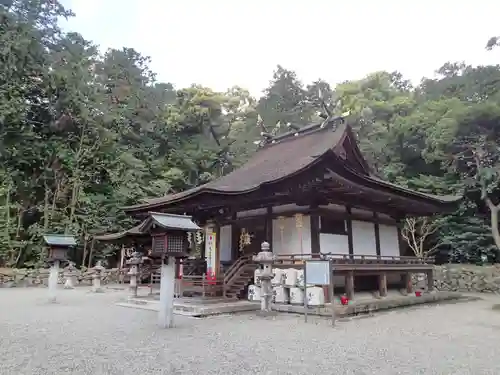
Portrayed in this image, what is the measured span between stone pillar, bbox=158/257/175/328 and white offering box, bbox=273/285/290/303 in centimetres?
352

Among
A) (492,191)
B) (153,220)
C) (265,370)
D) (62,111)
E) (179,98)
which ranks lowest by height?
(265,370)

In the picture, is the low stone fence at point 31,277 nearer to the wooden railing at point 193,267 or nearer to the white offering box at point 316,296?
the wooden railing at point 193,267

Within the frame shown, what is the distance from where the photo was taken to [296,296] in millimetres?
9961

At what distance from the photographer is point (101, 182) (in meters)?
25.3

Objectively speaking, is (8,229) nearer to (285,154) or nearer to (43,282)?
(43,282)

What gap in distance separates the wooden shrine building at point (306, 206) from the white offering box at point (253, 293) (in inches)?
38.4

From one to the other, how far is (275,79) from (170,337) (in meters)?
40.8

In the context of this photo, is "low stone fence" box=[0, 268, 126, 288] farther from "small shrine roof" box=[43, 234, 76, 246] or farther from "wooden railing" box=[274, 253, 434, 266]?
"wooden railing" box=[274, 253, 434, 266]

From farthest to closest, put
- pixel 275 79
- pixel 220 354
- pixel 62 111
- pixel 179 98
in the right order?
1. pixel 275 79
2. pixel 179 98
3. pixel 62 111
4. pixel 220 354

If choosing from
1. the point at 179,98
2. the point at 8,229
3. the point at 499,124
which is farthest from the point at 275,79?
the point at 8,229

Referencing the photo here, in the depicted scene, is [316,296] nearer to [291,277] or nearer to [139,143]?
[291,277]

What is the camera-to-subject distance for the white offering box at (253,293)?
10.7 metres

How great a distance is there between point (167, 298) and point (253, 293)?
387 cm

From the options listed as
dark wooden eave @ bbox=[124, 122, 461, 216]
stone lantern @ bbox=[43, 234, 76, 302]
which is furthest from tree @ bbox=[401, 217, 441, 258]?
stone lantern @ bbox=[43, 234, 76, 302]
